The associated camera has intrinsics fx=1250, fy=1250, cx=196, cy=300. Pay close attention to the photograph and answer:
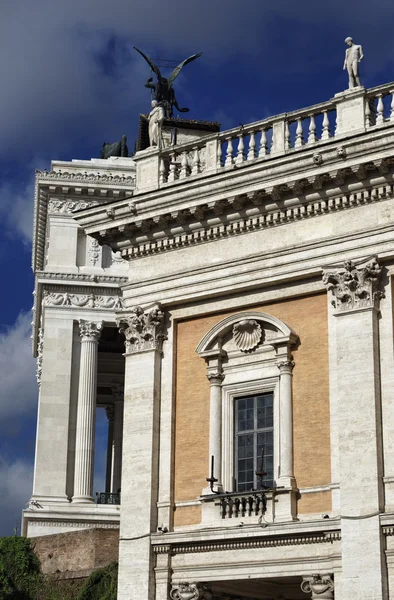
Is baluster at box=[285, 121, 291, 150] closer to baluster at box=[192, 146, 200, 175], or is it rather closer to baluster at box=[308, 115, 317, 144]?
baluster at box=[308, 115, 317, 144]

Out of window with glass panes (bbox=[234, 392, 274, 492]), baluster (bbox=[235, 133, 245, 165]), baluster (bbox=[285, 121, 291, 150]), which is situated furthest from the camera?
baluster (bbox=[235, 133, 245, 165])

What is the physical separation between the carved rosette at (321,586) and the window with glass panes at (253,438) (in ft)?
7.21

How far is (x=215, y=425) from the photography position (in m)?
24.2

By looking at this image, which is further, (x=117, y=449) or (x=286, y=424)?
(x=117, y=449)

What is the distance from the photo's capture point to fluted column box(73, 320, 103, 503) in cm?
4075

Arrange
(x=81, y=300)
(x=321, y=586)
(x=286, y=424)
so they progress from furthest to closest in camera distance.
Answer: (x=81, y=300) < (x=286, y=424) < (x=321, y=586)

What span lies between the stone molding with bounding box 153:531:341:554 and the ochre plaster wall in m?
0.52

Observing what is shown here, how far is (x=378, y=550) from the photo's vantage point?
69.7 feet

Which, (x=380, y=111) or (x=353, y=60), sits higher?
(x=353, y=60)

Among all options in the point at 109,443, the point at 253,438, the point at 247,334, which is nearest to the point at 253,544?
the point at 253,438

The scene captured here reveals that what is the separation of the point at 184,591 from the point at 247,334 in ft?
16.5

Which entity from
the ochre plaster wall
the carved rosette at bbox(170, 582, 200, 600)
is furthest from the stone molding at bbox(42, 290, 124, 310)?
the carved rosette at bbox(170, 582, 200, 600)

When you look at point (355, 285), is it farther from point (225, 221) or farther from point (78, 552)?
point (78, 552)

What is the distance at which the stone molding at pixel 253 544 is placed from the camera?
22031 mm
